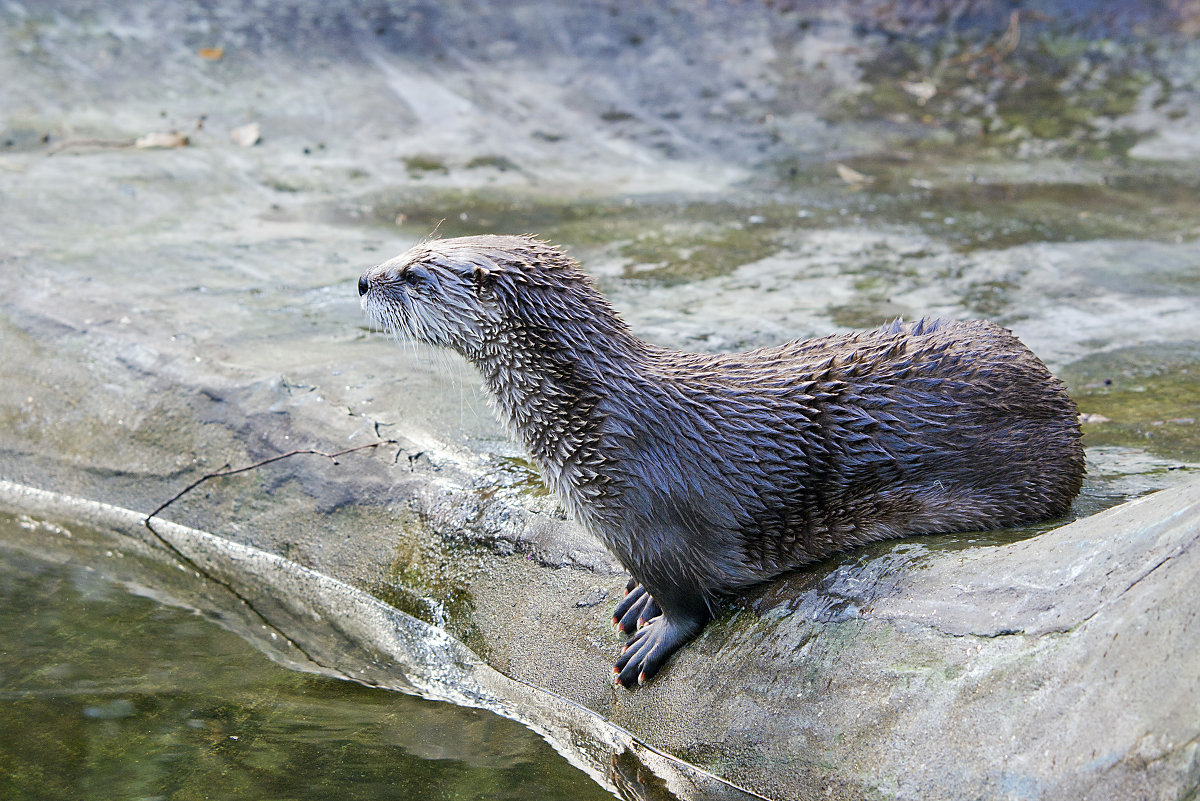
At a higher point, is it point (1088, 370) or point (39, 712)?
point (1088, 370)

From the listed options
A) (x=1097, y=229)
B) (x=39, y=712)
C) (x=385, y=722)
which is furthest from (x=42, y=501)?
(x=1097, y=229)

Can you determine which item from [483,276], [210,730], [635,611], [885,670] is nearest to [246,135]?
[483,276]

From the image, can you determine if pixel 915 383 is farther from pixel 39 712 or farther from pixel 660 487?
pixel 39 712

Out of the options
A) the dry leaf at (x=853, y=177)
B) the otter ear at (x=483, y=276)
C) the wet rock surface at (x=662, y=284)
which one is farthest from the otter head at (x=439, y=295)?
the dry leaf at (x=853, y=177)

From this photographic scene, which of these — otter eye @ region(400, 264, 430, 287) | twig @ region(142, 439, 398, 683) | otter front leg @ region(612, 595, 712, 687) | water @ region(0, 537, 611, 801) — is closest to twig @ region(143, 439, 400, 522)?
twig @ region(142, 439, 398, 683)

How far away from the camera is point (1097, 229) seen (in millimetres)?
6574

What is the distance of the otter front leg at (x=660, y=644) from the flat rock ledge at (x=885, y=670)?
1.7 inches

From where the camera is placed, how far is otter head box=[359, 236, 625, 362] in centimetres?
301

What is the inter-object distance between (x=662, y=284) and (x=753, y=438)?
286 cm

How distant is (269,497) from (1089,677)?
2.88 m

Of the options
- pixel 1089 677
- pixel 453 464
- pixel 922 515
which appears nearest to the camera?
pixel 1089 677

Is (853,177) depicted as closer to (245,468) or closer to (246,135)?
(246,135)

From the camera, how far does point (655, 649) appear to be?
10.1 ft

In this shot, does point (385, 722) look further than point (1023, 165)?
No
